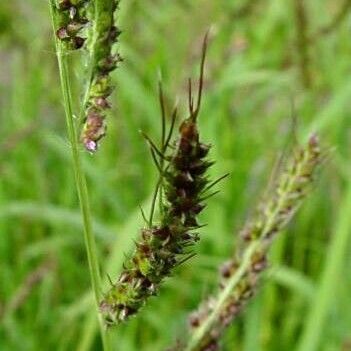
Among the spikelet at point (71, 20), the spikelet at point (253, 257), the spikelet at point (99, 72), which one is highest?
the spikelet at point (71, 20)

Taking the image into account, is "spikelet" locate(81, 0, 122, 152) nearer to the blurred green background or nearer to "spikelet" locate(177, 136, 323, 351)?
"spikelet" locate(177, 136, 323, 351)

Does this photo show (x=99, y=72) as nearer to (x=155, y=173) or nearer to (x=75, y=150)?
(x=75, y=150)

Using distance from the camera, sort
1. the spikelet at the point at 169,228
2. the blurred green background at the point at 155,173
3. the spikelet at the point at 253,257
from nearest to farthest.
Answer: the spikelet at the point at 169,228
the spikelet at the point at 253,257
the blurred green background at the point at 155,173

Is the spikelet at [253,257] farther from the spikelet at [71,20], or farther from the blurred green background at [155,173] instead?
the blurred green background at [155,173]

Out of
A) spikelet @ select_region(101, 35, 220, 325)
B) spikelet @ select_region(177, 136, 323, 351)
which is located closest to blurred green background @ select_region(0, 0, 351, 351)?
spikelet @ select_region(177, 136, 323, 351)

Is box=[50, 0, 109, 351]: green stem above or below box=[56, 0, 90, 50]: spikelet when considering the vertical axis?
below

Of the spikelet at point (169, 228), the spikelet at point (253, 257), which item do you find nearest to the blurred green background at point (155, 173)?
the spikelet at point (253, 257)

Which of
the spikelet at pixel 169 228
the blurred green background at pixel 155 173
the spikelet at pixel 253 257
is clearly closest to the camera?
the spikelet at pixel 169 228
